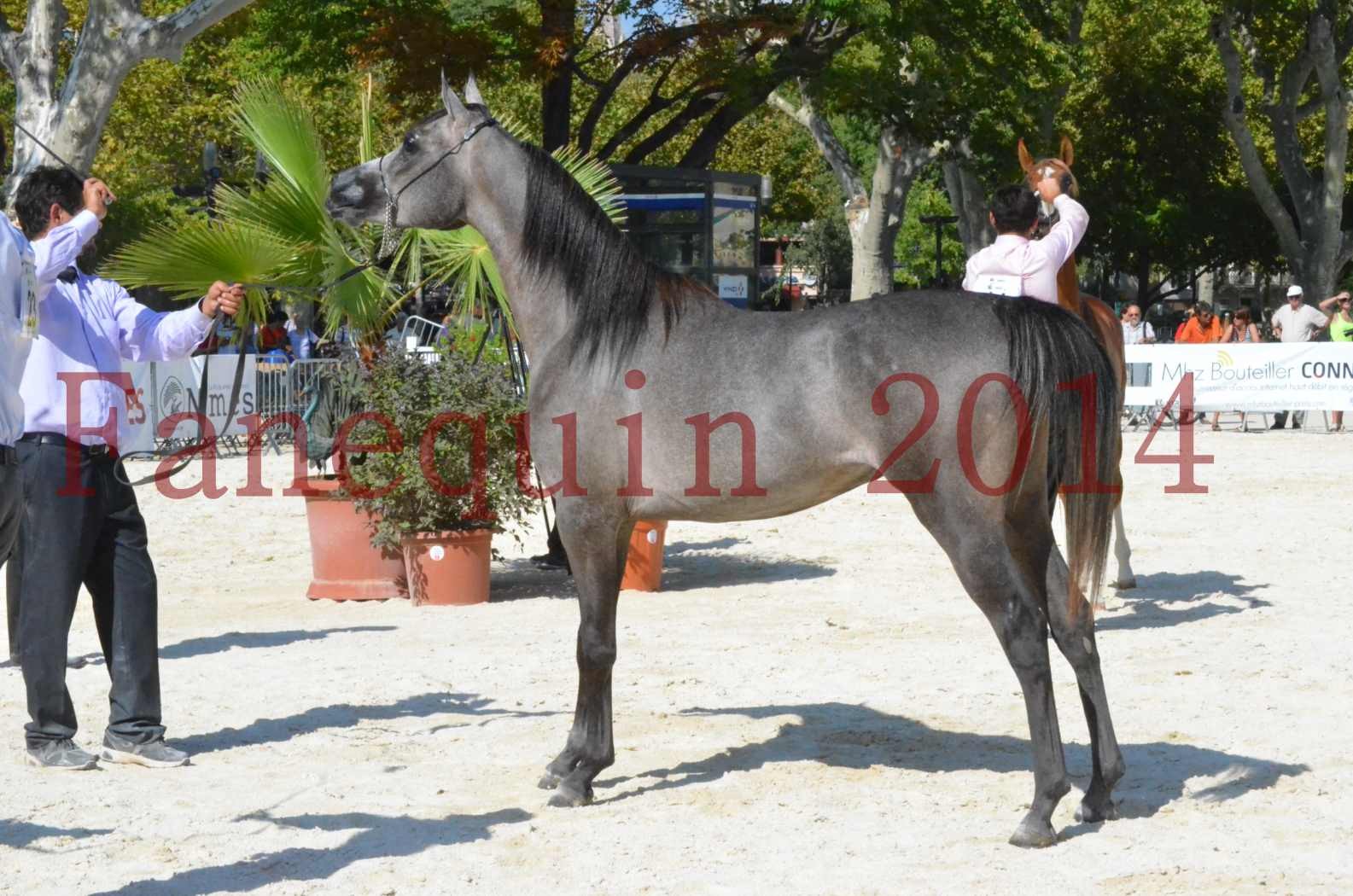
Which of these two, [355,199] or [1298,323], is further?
[1298,323]

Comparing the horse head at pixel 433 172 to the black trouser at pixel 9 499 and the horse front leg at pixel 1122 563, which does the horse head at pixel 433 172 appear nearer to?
the black trouser at pixel 9 499

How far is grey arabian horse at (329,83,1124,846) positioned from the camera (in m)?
5.04

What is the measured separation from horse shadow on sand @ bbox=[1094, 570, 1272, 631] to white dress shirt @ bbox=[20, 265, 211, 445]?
514 cm

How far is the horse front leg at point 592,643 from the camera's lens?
5512mm

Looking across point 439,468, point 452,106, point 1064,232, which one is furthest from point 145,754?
point 1064,232

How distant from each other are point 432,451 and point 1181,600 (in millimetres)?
4584

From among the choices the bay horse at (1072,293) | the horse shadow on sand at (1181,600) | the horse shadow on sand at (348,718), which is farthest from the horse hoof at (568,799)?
the horse shadow on sand at (1181,600)

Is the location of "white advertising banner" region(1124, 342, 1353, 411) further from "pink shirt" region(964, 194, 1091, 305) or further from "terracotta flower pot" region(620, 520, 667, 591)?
"pink shirt" region(964, 194, 1091, 305)

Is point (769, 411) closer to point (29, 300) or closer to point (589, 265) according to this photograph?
point (589, 265)

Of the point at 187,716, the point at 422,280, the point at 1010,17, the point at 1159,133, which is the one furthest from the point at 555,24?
the point at 1159,133

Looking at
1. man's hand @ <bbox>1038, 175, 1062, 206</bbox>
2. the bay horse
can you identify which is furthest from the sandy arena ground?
man's hand @ <bbox>1038, 175, 1062, 206</bbox>

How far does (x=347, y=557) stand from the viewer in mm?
9727

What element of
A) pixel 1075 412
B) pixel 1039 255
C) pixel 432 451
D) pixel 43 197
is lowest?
pixel 432 451

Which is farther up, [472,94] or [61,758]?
[472,94]
